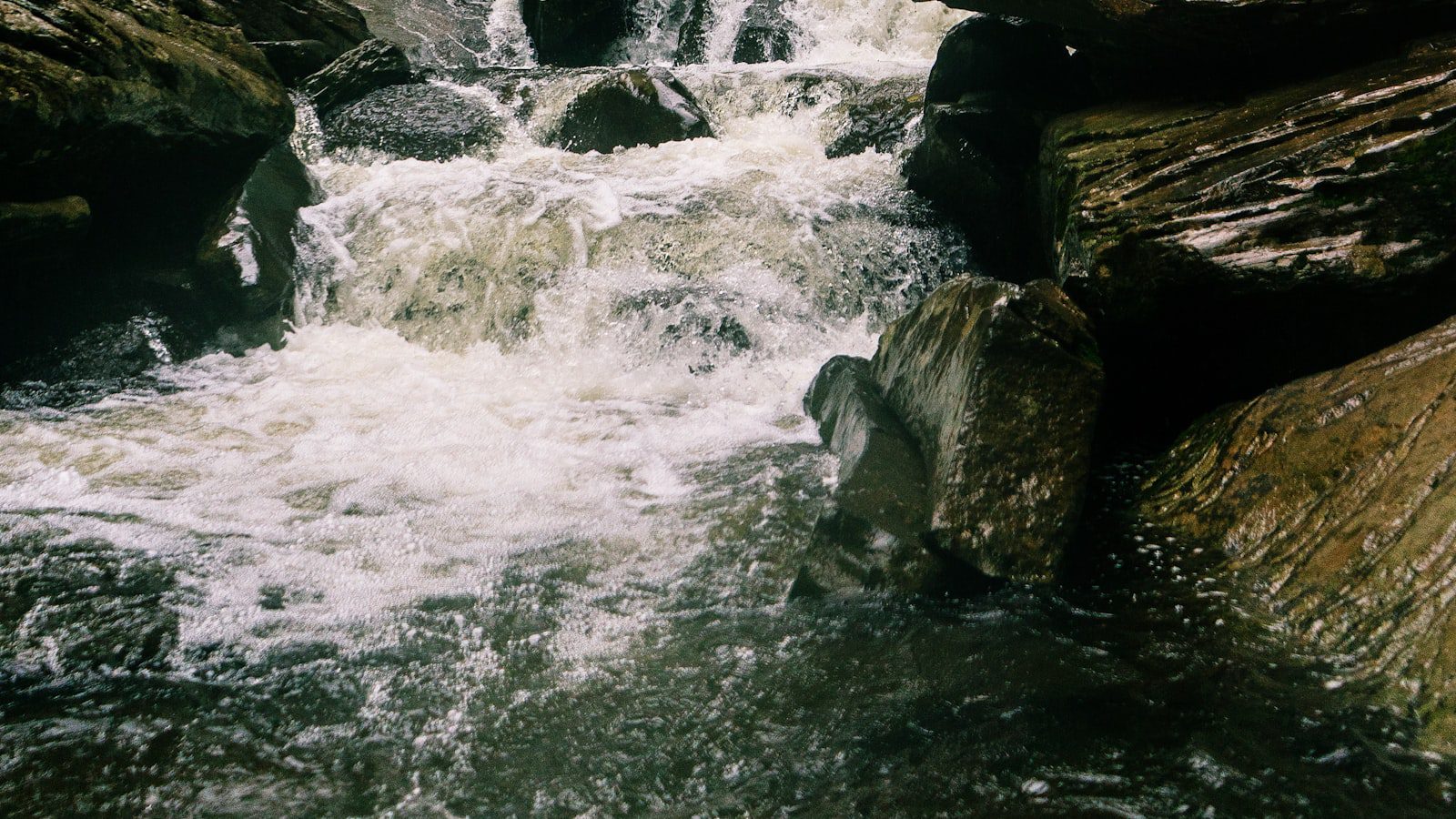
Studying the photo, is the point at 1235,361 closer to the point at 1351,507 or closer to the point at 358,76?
the point at 1351,507

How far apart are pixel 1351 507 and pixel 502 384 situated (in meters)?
5.09

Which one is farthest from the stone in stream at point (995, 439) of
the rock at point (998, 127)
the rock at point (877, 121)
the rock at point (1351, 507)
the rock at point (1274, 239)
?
the rock at point (877, 121)

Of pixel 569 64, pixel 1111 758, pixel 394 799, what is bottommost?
pixel 394 799

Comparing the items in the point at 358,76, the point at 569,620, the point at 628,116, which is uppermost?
the point at 358,76

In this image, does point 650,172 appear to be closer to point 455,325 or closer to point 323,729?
point 455,325

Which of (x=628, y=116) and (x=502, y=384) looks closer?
(x=502, y=384)

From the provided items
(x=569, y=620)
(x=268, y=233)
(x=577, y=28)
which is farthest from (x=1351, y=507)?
(x=577, y=28)

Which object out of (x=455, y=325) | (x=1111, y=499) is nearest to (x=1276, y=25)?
Result: (x=1111, y=499)

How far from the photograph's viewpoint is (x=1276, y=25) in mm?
4766

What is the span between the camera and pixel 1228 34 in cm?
488

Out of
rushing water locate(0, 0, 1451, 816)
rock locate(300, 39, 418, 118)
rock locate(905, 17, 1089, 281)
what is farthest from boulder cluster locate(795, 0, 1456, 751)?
rock locate(300, 39, 418, 118)

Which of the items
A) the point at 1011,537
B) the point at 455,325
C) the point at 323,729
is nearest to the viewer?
the point at 323,729

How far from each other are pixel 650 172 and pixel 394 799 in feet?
23.1

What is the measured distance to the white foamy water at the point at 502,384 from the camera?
3.95 m
